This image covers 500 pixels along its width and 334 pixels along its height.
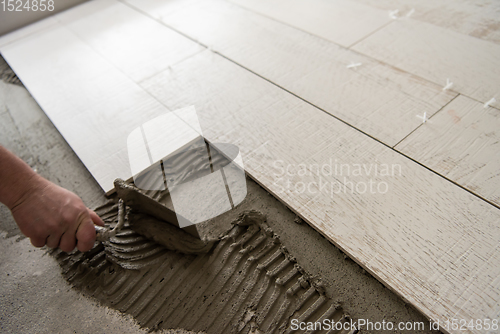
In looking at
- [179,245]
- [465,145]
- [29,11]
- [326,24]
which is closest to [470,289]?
[465,145]

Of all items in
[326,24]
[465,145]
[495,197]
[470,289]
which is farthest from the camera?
[326,24]

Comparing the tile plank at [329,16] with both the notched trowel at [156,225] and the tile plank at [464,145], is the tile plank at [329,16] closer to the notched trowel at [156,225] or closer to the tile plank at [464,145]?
the tile plank at [464,145]

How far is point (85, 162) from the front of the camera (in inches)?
68.1

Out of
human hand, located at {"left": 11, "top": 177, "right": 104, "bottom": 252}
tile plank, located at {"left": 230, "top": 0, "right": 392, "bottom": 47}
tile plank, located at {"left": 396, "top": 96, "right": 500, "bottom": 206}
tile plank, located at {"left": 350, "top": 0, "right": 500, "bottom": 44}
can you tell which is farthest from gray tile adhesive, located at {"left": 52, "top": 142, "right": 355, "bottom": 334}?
tile plank, located at {"left": 350, "top": 0, "right": 500, "bottom": 44}

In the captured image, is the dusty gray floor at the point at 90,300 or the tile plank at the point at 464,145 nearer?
the dusty gray floor at the point at 90,300

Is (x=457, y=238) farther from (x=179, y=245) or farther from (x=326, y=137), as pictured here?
(x=179, y=245)

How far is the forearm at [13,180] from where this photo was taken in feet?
4.00

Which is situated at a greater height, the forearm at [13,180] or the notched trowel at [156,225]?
the forearm at [13,180]

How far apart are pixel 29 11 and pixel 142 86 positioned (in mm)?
1773

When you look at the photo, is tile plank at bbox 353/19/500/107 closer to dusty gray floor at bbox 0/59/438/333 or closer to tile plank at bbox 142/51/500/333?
tile plank at bbox 142/51/500/333

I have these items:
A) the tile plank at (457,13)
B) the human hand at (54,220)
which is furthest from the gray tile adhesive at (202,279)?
the tile plank at (457,13)

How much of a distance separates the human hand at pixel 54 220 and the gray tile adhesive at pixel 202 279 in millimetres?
180

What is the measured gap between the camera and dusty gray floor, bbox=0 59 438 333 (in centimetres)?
116

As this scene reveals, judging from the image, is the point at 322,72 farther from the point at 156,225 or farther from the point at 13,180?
the point at 13,180
